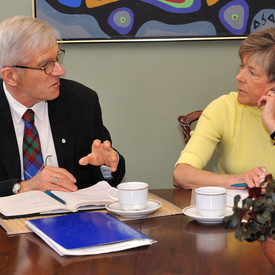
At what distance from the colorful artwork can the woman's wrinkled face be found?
843 mm

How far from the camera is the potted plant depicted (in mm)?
875

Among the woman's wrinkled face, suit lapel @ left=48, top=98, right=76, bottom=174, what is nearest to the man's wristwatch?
suit lapel @ left=48, top=98, right=76, bottom=174

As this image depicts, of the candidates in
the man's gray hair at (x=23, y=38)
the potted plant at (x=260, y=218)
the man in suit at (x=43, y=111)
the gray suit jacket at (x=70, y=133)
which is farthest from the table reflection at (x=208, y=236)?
the man's gray hair at (x=23, y=38)

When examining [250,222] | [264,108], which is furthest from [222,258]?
[264,108]

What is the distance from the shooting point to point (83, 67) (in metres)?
Result: 2.93

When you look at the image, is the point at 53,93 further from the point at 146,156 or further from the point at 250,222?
the point at 250,222

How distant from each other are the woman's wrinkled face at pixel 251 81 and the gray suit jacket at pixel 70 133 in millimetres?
625

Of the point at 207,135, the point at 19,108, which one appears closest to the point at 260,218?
the point at 207,135

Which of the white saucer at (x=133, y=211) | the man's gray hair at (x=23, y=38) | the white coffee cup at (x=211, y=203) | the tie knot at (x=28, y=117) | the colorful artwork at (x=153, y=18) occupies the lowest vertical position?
the white saucer at (x=133, y=211)

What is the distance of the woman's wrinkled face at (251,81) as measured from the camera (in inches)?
80.4

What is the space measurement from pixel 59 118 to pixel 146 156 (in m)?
0.94

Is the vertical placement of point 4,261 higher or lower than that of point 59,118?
lower

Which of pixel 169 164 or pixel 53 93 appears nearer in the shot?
pixel 53 93

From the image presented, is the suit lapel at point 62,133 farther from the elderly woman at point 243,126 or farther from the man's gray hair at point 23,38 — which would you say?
the elderly woman at point 243,126
